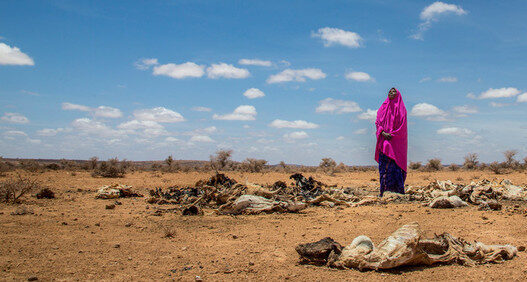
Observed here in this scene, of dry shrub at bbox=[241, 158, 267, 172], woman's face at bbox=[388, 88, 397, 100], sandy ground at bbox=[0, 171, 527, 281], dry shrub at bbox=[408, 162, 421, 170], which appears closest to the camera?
sandy ground at bbox=[0, 171, 527, 281]

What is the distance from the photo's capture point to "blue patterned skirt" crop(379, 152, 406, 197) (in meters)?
11.1

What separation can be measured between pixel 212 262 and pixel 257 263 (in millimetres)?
625

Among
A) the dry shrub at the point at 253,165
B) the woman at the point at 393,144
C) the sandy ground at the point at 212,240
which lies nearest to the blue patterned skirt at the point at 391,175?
the woman at the point at 393,144

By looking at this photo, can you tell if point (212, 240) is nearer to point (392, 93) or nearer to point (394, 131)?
point (394, 131)

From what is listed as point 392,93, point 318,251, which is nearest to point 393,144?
point 392,93

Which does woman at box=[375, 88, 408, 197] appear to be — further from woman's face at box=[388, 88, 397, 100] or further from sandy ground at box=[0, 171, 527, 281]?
sandy ground at box=[0, 171, 527, 281]

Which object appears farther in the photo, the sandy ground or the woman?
the woman

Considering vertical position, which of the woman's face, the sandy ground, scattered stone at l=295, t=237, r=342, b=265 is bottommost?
the sandy ground

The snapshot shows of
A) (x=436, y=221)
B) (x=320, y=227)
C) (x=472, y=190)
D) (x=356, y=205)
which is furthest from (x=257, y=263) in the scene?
(x=472, y=190)

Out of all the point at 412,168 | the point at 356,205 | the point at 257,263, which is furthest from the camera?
the point at 412,168

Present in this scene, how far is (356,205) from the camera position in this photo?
32.8ft

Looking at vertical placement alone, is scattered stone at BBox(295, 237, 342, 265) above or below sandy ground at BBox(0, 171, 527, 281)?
above

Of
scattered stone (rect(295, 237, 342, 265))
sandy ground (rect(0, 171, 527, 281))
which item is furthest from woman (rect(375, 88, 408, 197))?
scattered stone (rect(295, 237, 342, 265))

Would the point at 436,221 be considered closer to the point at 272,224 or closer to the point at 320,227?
the point at 320,227
